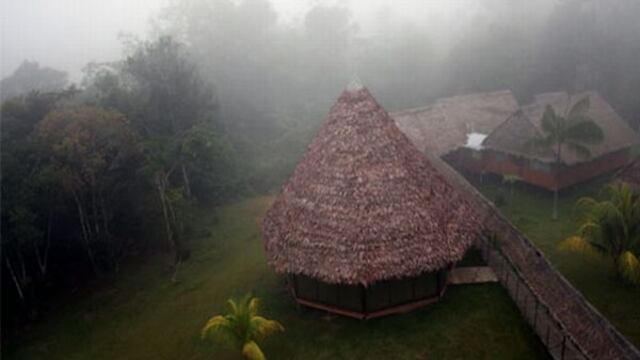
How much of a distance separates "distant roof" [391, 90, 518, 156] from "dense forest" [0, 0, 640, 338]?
24.6 ft

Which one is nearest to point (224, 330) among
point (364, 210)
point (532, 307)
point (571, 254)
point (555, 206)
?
point (364, 210)

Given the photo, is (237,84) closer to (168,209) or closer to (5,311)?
(168,209)

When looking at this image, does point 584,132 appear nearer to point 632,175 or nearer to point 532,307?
point 632,175

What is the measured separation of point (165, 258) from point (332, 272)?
11750 mm

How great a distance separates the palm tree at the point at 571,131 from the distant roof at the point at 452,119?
627 centimetres

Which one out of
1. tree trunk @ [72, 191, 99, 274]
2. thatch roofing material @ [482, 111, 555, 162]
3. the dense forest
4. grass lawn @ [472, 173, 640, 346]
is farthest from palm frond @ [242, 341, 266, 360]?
thatch roofing material @ [482, 111, 555, 162]

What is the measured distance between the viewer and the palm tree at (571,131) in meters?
23.8

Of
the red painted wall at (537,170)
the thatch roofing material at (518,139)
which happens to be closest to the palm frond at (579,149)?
the red painted wall at (537,170)

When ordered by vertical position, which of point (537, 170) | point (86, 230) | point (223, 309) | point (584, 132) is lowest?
point (223, 309)

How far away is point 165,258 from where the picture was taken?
2470 cm

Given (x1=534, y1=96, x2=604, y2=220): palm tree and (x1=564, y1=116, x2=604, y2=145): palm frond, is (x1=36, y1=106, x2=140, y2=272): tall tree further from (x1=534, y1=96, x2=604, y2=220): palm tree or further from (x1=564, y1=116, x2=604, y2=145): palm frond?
(x1=564, y1=116, x2=604, y2=145): palm frond

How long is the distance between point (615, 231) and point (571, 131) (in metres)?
7.59

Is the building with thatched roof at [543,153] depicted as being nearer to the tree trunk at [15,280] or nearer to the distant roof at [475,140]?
the distant roof at [475,140]

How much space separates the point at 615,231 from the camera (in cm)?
1762
